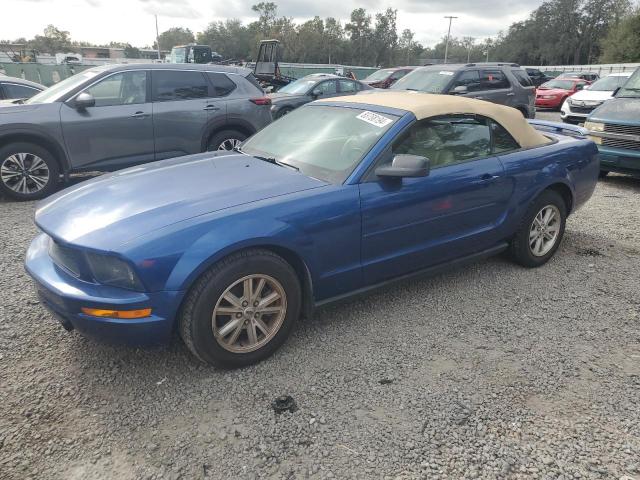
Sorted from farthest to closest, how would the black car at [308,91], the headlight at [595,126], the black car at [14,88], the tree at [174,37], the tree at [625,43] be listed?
the tree at [174,37], the tree at [625,43], the black car at [308,91], the black car at [14,88], the headlight at [595,126]

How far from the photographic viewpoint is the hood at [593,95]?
47.0 ft

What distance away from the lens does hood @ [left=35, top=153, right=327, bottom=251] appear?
2.55 metres

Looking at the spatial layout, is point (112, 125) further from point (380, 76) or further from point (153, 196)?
point (380, 76)

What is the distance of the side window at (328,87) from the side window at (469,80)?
15.0 ft

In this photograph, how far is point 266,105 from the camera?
750 cm

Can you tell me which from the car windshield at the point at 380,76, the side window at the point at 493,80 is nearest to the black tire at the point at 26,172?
the side window at the point at 493,80

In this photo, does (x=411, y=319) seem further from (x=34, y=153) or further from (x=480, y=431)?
(x=34, y=153)

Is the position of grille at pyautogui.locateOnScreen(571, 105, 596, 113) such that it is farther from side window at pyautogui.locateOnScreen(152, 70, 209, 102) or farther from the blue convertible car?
side window at pyautogui.locateOnScreen(152, 70, 209, 102)

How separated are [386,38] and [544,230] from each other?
309 ft

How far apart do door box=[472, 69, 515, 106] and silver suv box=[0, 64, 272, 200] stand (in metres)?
5.53

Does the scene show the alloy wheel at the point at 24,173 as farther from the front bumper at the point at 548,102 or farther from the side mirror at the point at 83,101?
the front bumper at the point at 548,102

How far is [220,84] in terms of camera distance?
7.20 meters

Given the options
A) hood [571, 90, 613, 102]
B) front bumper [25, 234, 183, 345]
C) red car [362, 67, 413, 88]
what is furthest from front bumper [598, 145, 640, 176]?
red car [362, 67, 413, 88]

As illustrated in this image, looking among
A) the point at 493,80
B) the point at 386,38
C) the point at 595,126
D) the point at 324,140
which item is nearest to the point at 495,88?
the point at 493,80
